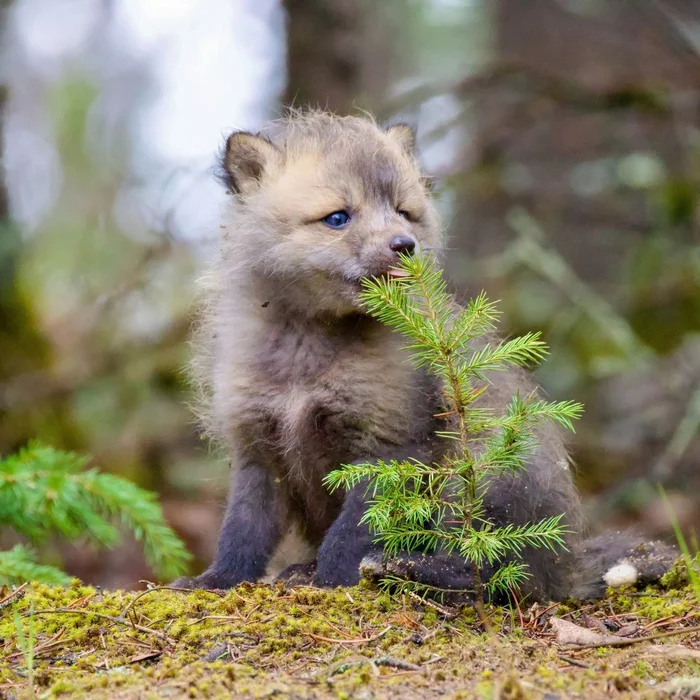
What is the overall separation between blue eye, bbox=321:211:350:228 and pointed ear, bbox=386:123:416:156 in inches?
32.3

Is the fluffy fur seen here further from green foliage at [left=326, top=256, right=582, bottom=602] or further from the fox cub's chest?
green foliage at [left=326, top=256, right=582, bottom=602]

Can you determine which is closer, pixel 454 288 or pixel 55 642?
pixel 55 642

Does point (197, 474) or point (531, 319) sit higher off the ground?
point (531, 319)

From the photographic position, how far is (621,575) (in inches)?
161

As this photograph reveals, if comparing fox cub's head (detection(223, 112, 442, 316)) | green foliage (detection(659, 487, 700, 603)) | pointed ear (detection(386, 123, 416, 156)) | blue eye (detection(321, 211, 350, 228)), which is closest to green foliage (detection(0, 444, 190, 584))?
fox cub's head (detection(223, 112, 442, 316))

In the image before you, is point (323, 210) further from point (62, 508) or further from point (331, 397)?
point (62, 508)

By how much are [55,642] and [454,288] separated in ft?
8.87

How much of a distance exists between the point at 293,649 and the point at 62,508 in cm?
171

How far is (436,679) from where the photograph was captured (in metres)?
2.61

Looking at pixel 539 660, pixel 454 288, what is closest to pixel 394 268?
pixel 454 288

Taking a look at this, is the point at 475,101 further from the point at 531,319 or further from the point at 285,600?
the point at 285,600

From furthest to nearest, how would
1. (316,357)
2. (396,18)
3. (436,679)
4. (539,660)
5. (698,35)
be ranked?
(396,18) → (698,35) → (316,357) → (539,660) → (436,679)

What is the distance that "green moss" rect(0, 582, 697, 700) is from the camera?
247 cm

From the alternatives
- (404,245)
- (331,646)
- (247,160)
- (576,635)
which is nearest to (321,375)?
(404,245)
